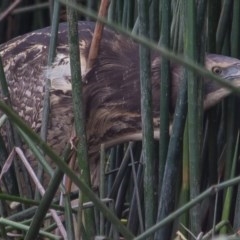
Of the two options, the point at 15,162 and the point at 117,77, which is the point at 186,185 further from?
the point at 117,77

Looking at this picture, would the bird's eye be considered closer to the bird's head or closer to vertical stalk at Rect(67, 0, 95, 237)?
the bird's head

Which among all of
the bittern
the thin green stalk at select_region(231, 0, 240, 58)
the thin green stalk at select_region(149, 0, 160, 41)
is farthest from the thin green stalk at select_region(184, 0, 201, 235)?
the bittern

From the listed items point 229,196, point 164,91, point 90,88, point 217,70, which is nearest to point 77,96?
point 164,91

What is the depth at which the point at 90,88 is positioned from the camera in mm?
2332

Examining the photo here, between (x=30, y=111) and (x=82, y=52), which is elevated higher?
(x=82, y=52)

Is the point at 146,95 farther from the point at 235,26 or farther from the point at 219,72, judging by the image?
the point at 219,72

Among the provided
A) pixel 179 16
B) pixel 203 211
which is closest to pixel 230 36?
pixel 179 16

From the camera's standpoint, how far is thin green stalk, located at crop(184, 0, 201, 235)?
1.62 metres

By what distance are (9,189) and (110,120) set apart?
Answer: 43 centimetres

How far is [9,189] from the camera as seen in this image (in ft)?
6.81

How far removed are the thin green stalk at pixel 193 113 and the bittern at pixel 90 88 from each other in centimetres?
59

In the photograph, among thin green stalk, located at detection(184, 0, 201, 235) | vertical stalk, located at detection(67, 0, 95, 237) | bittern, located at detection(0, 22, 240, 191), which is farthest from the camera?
bittern, located at detection(0, 22, 240, 191)

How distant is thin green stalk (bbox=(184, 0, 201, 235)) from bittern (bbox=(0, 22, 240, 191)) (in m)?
0.59

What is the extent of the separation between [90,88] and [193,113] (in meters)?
0.71
